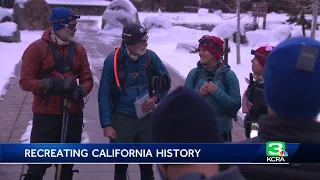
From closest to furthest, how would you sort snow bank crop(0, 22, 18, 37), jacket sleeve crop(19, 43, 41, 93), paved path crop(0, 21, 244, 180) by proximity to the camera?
jacket sleeve crop(19, 43, 41, 93) < paved path crop(0, 21, 244, 180) < snow bank crop(0, 22, 18, 37)

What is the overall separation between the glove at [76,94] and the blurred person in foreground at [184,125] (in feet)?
9.30

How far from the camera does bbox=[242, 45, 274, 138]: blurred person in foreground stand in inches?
179

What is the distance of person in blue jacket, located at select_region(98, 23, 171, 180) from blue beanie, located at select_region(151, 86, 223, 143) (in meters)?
2.89

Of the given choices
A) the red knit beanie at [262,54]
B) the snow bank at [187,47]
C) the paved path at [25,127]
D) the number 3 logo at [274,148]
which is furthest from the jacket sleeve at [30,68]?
the snow bank at [187,47]

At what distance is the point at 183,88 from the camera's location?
1984 millimetres

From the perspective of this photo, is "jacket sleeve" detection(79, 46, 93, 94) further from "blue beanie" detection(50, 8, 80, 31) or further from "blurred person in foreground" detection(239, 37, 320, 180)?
"blurred person in foreground" detection(239, 37, 320, 180)

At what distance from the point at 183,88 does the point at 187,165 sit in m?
0.27

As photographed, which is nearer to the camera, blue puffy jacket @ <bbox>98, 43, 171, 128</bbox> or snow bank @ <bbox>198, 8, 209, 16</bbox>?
blue puffy jacket @ <bbox>98, 43, 171, 128</bbox>

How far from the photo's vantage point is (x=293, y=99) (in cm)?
198

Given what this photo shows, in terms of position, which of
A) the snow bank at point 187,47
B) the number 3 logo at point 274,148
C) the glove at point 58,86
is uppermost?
the number 3 logo at point 274,148

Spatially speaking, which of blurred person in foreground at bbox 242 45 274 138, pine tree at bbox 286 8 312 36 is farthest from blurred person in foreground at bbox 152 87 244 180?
pine tree at bbox 286 8 312 36

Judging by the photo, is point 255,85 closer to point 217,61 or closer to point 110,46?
point 217,61

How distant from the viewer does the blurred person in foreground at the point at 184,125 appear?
185 cm

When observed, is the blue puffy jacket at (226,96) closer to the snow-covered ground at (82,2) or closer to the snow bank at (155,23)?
the snow bank at (155,23)
